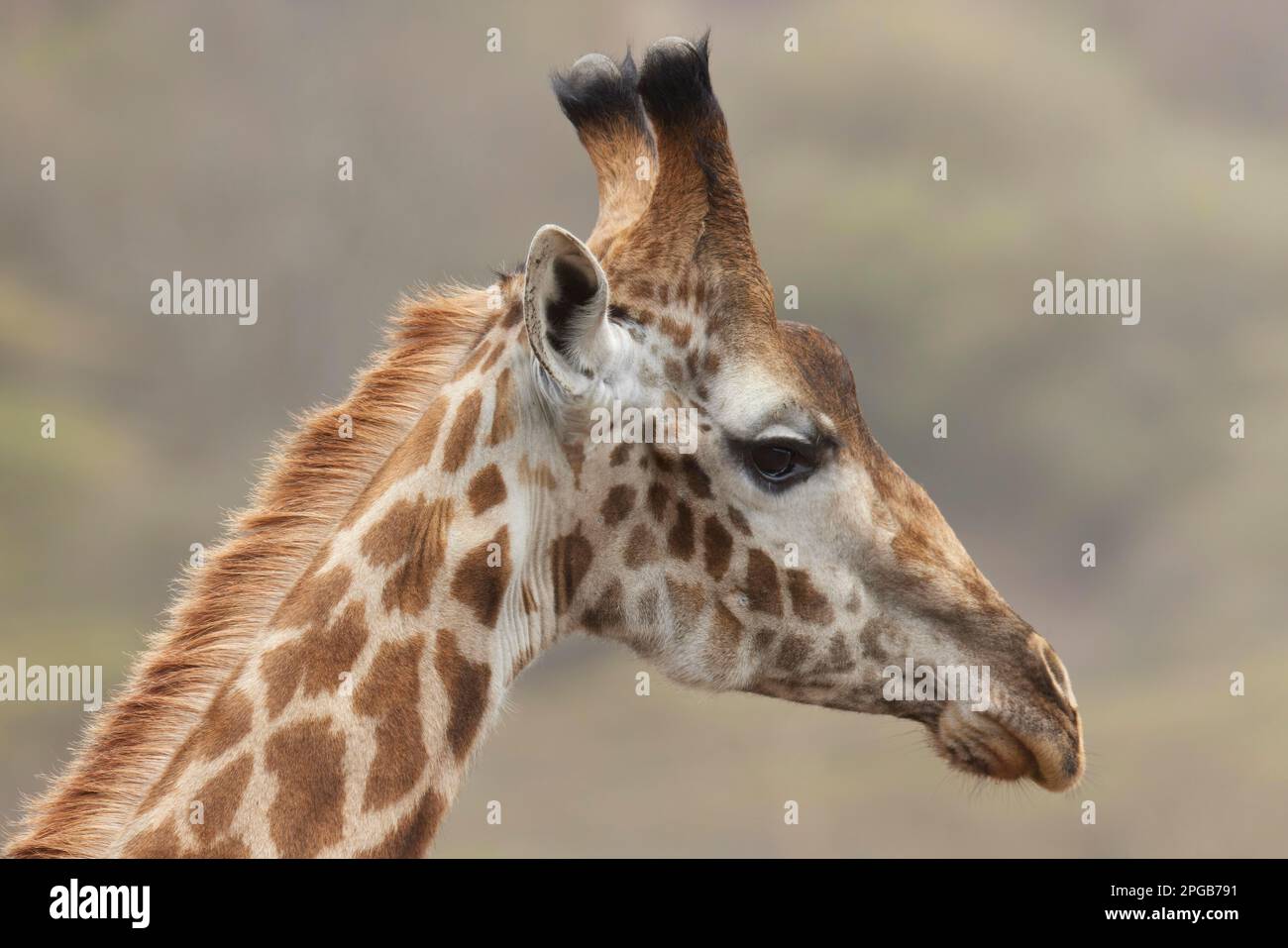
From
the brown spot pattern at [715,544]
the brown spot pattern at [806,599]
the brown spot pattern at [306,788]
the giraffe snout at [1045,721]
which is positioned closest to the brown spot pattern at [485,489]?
the brown spot pattern at [715,544]

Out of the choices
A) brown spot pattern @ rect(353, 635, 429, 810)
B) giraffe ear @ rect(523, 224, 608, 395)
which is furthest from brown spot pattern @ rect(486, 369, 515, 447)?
brown spot pattern @ rect(353, 635, 429, 810)

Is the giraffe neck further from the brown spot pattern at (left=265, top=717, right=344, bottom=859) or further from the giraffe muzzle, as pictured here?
the giraffe muzzle

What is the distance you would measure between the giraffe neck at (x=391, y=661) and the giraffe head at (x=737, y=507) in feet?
0.69

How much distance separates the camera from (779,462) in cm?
511

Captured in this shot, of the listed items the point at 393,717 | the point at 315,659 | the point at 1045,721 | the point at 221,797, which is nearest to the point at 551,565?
the point at 393,717

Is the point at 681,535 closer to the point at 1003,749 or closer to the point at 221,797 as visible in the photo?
the point at 1003,749

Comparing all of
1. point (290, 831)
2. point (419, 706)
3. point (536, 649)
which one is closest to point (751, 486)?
point (536, 649)

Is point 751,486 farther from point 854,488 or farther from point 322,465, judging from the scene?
point 322,465

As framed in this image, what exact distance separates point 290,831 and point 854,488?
8.28 feet

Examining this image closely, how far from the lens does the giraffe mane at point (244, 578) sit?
482cm

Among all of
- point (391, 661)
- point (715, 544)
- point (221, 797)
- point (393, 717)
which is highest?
point (715, 544)

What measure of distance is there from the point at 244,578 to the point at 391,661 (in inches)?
31.8

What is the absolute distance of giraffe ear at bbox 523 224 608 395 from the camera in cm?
461

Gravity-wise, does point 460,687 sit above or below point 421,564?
below
